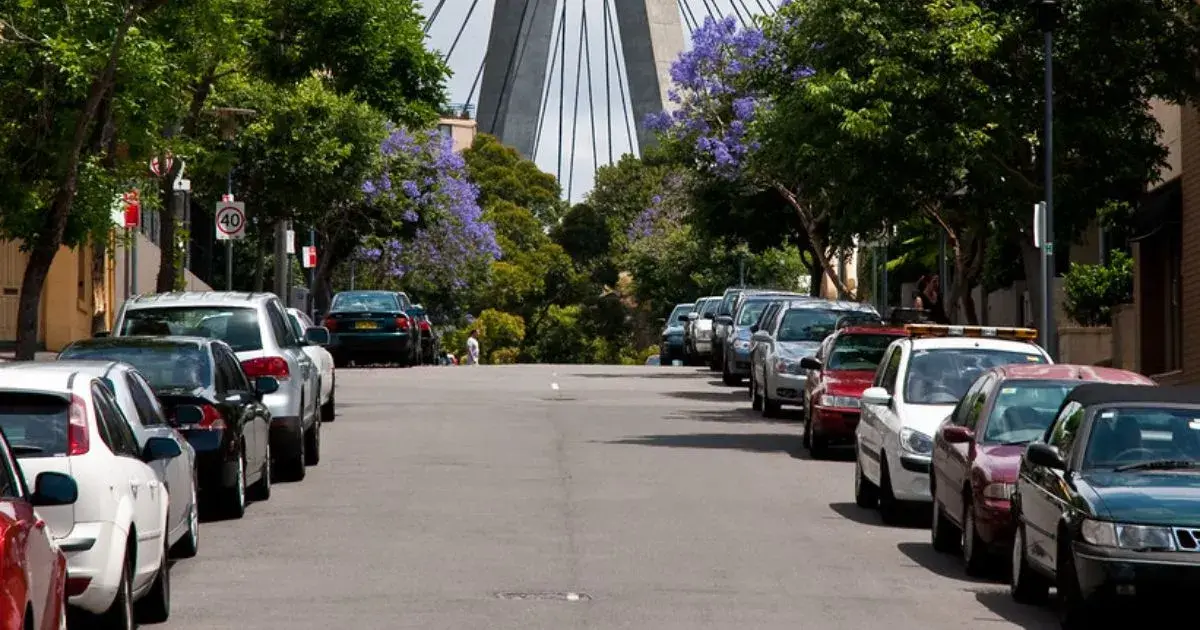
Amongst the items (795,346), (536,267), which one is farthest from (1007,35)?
(536,267)

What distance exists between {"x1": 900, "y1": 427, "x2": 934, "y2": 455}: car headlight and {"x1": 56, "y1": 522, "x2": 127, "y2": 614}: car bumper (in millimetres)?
8945

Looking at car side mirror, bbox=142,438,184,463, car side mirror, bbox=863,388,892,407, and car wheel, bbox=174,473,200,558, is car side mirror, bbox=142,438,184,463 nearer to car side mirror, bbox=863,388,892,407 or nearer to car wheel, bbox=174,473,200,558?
car wheel, bbox=174,473,200,558

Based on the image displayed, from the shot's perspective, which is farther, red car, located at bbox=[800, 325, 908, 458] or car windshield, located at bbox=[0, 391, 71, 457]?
red car, located at bbox=[800, 325, 908, 458]

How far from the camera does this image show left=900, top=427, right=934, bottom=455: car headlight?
1914 centimetres

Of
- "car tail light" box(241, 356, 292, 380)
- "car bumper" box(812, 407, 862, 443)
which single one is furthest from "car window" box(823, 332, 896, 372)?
"car tail light" box(241, 356, 292, 380)

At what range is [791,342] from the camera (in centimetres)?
3403

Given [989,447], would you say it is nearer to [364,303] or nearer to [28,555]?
[28,555]

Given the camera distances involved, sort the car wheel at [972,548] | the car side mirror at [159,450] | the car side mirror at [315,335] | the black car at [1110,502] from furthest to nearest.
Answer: the car side mirror at [315,335], the car wheel at [972,548], the car side mirror at [159,450], the black car at [1110,502]

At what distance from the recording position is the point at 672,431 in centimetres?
3122

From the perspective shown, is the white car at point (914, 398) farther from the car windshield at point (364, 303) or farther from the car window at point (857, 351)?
the car windshield at point (364, 303)

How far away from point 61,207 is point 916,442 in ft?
32.6

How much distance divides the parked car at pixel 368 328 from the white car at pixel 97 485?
121 ft

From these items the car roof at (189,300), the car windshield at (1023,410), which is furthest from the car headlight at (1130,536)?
the car roof at (189,300)

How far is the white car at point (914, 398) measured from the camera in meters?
19.3
